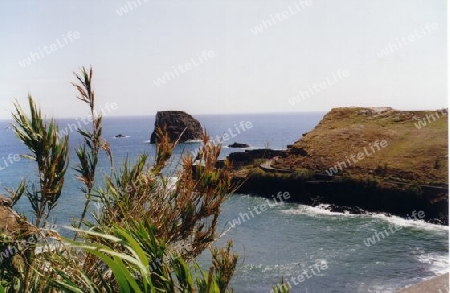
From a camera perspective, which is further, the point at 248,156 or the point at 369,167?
the point at 248,156

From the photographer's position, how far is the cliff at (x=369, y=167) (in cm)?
4216

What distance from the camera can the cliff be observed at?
42.2m

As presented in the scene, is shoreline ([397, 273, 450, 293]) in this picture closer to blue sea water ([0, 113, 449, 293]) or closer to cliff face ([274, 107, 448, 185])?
blue sea water ([0, 113, 449, 293])

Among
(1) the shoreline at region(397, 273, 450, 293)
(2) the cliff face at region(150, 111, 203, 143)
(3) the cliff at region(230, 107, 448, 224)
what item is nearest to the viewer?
(1) the shoreline at region(397, 273, 450, 293)

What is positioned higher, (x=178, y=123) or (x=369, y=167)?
(x=178, y=123)

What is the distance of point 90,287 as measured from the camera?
9.06 ft

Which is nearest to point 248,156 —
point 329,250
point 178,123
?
point 329,250

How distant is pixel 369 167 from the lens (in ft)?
163

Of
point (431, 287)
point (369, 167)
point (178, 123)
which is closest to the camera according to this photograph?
point (431, 287)

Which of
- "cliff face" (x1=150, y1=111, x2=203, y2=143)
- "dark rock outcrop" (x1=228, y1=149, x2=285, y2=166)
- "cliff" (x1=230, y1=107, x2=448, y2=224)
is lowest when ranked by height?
"cliff" (x1=230, y1=107, x2=448, y2=224)

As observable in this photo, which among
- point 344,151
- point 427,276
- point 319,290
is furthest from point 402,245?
point 344,151

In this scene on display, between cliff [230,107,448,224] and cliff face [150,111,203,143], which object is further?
cliff face [150,111,203,143]

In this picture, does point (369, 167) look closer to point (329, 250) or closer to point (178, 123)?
point (329, 250)

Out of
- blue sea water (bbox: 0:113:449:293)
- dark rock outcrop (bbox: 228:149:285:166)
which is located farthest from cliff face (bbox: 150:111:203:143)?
blue sea water (bbox: 0:113:449:293)
